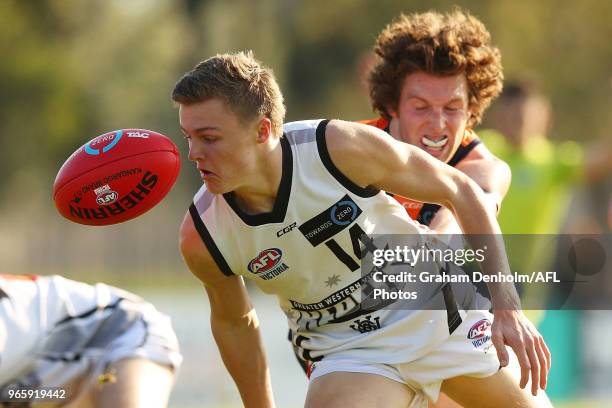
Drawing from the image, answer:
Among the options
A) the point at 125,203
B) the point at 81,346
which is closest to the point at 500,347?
the point at 125,203

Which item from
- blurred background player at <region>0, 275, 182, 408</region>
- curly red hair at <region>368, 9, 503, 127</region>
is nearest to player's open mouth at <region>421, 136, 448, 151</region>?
curly red hair at <region>368, 9, 503, 127</region>

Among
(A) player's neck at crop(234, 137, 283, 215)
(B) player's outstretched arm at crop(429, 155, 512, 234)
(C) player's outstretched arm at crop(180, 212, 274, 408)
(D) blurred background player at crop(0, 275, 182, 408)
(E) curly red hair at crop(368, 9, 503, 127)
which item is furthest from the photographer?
(E) curly red hair at crop(368, 9, 503, 127)

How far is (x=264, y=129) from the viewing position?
5020 millimetres

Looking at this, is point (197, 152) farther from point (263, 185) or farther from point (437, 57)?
point (437, 57)

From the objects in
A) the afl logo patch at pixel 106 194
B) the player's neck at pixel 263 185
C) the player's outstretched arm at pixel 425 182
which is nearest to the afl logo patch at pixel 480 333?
the player's outstretched arm at pixel 425 182

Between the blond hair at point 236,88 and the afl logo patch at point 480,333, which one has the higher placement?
the blond hair at point 236,88

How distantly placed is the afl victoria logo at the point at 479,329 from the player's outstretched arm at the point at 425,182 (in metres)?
0.40

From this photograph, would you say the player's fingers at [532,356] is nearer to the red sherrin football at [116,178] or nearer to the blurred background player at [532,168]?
the red sherrin football at [116,178]

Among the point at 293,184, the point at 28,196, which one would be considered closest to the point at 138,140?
the point at 293,184

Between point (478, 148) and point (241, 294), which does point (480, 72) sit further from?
point (241, 294)

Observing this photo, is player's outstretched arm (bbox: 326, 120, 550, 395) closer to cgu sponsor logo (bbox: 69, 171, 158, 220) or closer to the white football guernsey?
the white football guernsey

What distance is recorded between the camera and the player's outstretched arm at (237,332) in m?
5.25

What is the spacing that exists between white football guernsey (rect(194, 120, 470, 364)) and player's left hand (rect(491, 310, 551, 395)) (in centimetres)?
48

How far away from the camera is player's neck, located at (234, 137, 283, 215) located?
5.03 m
